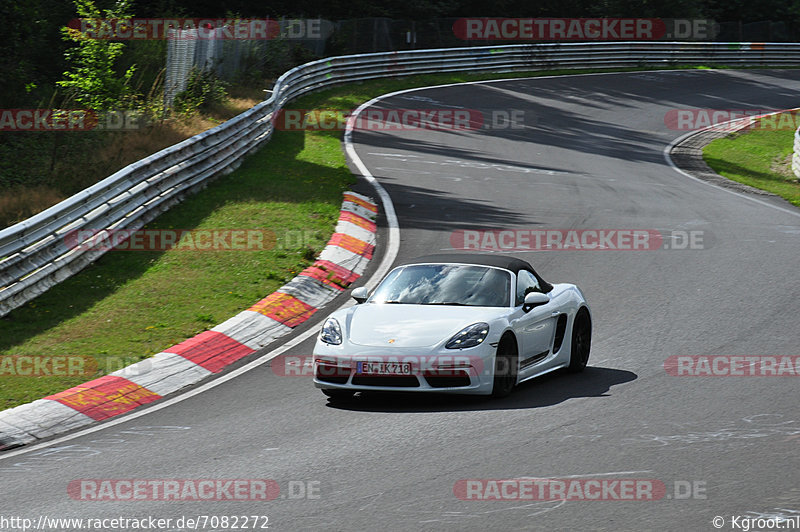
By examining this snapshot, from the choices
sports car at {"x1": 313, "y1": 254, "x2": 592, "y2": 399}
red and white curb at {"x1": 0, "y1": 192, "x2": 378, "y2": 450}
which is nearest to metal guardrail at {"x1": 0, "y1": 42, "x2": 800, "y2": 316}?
red and white curb at {"x1": 0, "y1": 192, "x2": 378, "y2": 450}

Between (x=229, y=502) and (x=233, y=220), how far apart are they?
1053cm

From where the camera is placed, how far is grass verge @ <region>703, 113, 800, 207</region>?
23.4 m

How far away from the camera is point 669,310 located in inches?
492

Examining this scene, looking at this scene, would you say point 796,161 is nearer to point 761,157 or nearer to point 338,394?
point 761,157

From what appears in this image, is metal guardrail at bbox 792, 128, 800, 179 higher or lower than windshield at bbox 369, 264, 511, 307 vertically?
lower

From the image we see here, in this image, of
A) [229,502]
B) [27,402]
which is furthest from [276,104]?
[229,502]

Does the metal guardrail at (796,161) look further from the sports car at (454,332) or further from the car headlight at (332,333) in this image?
the car headlight at (332,333)

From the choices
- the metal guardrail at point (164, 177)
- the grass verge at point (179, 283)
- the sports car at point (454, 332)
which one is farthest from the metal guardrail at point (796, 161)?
the sports car at point (454, 332)

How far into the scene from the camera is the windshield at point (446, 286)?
32.8ft

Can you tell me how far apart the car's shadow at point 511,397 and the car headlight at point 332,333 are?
555mm

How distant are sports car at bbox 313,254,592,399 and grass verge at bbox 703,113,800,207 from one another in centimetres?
1188

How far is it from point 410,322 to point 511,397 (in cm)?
114

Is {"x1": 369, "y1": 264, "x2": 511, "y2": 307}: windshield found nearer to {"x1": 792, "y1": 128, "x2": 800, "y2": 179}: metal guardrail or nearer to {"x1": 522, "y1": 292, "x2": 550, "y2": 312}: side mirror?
{"x1": 522, "y1": 292, "x2": 550, "y2": 312}: side mirror

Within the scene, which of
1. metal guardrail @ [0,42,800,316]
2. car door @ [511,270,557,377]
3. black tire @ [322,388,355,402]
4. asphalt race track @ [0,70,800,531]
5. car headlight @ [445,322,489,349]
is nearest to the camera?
asphalt race track @ [0,70,800,531]
